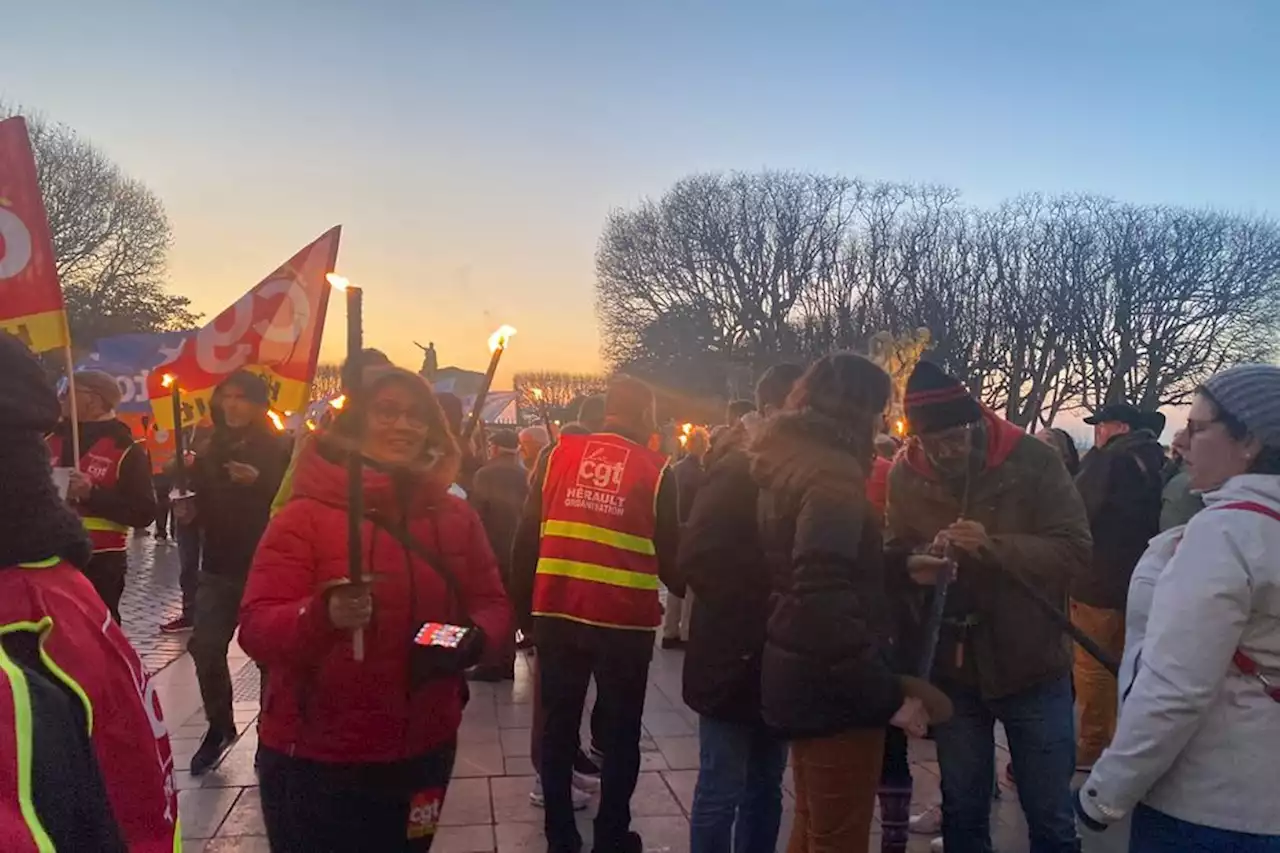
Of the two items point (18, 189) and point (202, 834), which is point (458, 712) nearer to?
point (202, 834)

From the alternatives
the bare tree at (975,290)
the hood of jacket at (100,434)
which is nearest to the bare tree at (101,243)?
the bare tree at (975,290)

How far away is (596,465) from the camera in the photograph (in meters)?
4.64

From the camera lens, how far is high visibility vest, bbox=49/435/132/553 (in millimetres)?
5410

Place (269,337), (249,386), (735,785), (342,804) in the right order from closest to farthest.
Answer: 1. (342,804)
2. (735,785)
3. (249,386)
4. (269,337)

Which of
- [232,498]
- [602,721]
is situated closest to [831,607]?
[602,721]

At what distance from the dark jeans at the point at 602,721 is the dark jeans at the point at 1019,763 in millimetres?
Result: 1325

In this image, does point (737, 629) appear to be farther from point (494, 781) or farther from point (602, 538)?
point (494, 781)

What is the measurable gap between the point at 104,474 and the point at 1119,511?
18.5 feet

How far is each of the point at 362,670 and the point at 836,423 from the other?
145 cm

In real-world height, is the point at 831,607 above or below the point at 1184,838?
above

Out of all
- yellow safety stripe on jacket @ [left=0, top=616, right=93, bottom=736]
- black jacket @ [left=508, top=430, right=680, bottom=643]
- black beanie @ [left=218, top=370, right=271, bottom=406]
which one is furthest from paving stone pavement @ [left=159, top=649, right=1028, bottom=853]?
yellow safety stripe on jacket @ [left=0, top=616, right=93, bottom=736]

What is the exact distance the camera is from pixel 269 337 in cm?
711

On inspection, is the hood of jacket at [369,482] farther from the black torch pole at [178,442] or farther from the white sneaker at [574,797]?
the white sneaker at [574,797]

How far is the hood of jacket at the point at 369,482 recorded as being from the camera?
270cm
